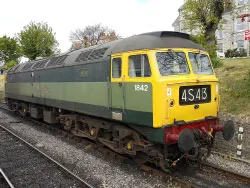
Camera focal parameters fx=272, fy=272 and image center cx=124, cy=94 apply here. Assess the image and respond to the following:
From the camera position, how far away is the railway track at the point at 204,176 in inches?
249

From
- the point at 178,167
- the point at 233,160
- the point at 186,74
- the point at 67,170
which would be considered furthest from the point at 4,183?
the point at 233,160

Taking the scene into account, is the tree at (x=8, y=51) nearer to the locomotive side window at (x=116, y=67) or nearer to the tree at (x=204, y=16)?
the tree at (x=204, y=16)

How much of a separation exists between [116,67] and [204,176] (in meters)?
3.57

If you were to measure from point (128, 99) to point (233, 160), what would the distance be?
3.67 m

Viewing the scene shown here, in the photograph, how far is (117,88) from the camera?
23.5ft

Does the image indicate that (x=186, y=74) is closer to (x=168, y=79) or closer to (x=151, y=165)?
(x=168, y=79)

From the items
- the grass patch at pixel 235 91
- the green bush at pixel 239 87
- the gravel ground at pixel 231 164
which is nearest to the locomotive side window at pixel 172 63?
the gravel ground at pixel 231 164

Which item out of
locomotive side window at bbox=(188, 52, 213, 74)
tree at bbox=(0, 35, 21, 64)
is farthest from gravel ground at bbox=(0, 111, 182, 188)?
tree at bbox=(0, 35, 21, 64)

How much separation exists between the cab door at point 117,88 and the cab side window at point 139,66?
358 millimetres

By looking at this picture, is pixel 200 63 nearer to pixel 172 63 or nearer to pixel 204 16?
pixel 172 63

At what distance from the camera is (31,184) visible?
6602mm

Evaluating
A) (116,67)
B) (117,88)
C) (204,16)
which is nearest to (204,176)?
(117,88)

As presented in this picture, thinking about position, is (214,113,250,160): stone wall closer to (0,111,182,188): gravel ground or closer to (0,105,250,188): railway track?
(0,105,250,188): railway track

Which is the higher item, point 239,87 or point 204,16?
point 204,16
